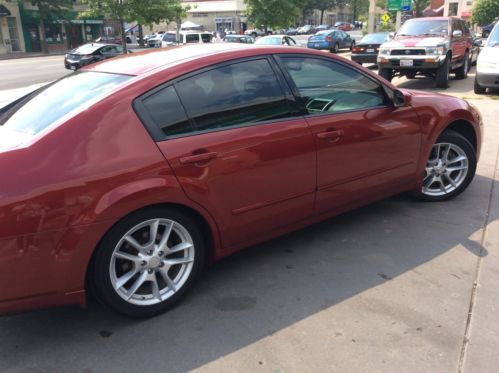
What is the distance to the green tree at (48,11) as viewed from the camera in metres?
38.3

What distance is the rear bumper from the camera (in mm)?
11844

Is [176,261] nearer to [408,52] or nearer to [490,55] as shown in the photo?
[490,55]

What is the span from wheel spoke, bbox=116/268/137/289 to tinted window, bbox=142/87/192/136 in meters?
0.84

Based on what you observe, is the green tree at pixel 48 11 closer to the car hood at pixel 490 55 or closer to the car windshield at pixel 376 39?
the car windshield at pixel 376 39

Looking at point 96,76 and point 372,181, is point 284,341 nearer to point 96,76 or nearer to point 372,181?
point 372,181

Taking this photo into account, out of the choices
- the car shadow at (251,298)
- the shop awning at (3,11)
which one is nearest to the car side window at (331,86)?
the car shadow at (251,298)

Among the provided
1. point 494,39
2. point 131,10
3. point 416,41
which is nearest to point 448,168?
point 494,39

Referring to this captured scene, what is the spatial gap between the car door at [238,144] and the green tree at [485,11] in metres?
42.3

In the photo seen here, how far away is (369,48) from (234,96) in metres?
15.4

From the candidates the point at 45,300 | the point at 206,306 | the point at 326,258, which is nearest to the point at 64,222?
the point at 45,300

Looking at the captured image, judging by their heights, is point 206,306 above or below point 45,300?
below

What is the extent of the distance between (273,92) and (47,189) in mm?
1656

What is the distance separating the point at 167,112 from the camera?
293 centimetres

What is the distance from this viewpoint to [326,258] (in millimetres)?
3689
